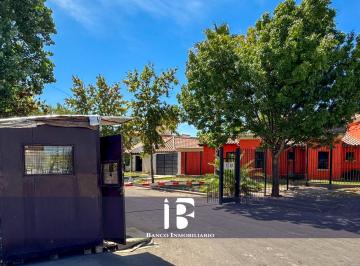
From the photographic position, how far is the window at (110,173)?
7781 mm

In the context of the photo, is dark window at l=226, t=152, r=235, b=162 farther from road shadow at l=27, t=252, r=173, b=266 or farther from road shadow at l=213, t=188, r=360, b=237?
road shadow at l=27, t=252, r=173, b=266

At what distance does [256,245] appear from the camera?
27.1 feet

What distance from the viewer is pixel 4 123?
645 centimetres

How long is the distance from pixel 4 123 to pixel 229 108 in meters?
10.7

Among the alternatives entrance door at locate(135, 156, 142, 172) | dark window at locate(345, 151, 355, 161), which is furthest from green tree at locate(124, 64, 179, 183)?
entrance door at locate(135, 156, 142, 172)

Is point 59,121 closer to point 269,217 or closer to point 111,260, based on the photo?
point 111,260

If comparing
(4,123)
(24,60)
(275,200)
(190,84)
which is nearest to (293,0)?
(190,84)

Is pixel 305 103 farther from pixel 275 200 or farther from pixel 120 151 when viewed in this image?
pixel 120 151

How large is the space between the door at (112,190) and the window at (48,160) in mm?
840

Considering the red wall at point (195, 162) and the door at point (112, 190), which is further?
the red wall at point (195, 162)

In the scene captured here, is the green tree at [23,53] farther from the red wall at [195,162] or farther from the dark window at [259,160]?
the red wall at [195,162]

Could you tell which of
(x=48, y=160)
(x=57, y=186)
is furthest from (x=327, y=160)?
(x=48, y=160)

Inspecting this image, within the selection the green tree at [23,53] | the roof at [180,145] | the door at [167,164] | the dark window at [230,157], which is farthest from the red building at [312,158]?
the green tree at [23,53]

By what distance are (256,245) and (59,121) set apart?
194 inches
